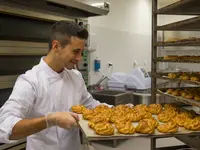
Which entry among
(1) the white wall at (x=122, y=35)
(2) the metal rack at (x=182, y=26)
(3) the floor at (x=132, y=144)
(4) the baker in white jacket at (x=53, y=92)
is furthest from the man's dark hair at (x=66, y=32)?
(3) the floor at (x=132, y=144)

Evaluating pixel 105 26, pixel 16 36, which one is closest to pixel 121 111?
pixel 16 36

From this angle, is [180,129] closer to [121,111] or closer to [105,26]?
[121,111]

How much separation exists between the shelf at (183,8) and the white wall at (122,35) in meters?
2.28

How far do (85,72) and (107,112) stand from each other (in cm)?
180

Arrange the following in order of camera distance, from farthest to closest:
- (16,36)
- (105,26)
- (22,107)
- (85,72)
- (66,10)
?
1. (105,26)
2. (85,72)
3. (66,10)
4. (16,36)
5. (22,107)

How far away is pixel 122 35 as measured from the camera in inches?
196

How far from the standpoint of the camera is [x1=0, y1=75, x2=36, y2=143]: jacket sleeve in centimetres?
139

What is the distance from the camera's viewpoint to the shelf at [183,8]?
1805 mm

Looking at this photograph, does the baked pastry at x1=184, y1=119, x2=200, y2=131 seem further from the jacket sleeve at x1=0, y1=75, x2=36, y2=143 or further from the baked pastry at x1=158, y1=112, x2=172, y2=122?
the jacket sleeve at x1=0, y1=75, x2=36, y2=143

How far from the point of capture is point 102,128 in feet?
4.53

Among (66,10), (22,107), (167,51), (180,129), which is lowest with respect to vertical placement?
(180,129)

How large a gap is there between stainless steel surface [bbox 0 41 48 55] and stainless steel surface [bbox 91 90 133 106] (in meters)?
1.35

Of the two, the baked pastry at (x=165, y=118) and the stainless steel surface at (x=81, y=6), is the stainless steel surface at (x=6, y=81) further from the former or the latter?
the baked pastry at (x=165, y=118)

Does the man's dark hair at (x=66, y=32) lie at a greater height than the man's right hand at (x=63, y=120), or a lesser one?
greater
